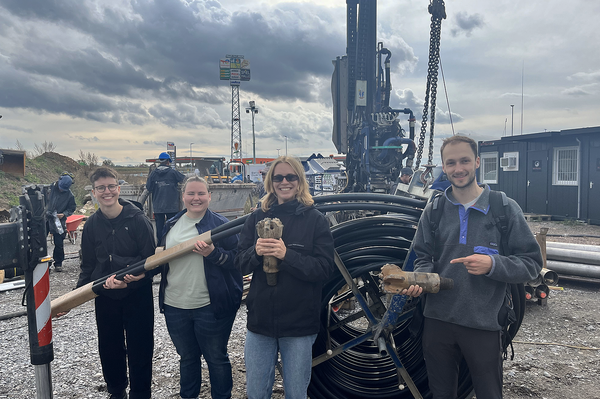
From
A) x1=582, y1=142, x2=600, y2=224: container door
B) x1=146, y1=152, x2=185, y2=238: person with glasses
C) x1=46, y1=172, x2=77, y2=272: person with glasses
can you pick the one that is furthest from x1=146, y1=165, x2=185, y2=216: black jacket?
x1=582, y1=142, x2=600, y2=224: container door

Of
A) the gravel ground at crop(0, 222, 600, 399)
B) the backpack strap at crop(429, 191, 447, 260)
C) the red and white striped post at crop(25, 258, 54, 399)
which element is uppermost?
the backpack strap at crop(429, 191, 447, 260)

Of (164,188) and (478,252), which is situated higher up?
(164,188)

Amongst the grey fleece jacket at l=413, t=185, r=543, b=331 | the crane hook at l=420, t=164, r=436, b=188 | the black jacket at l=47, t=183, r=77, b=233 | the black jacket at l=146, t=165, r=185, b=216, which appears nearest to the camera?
the grey fleece jacket at l=413, t=185, r=543, b=331

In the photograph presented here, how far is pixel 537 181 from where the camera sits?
15.1 meters

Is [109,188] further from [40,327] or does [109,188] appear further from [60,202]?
[60,202]

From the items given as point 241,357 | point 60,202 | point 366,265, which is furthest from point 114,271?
point 60,202

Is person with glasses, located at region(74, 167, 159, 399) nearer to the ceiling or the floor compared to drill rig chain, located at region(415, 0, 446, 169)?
nearer to the floor

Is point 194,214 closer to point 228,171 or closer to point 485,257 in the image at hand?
point 485,257

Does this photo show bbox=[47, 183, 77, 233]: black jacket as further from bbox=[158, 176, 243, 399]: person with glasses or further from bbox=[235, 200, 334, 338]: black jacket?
bbox=[235, 200, 334, 338]: black jacket

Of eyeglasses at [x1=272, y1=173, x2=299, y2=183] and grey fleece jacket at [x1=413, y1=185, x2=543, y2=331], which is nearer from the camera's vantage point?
grey fleece jacket at [x1=413, y1=185, x2=543, y2=331]

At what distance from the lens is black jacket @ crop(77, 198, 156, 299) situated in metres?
2.86

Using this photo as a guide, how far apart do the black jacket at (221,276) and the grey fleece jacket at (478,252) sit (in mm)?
1261

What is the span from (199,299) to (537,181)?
15887 mm

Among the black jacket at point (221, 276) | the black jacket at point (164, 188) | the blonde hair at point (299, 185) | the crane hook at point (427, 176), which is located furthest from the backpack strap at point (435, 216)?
the black jacket at point (164, 188)
